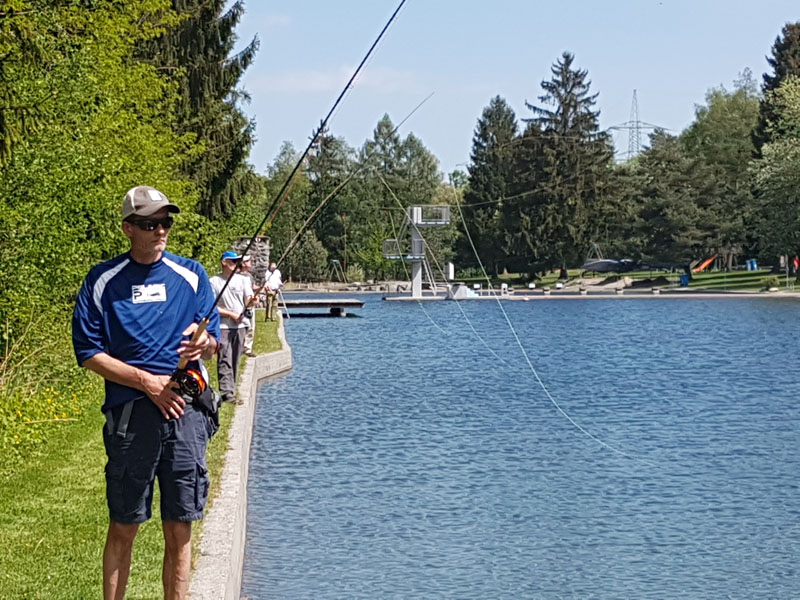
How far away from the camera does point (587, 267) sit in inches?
3839

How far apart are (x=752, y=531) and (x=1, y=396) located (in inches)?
297

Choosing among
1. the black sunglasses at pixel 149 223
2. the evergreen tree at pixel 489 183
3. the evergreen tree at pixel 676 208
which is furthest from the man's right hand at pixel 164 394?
the evergreen tree at pixel 489 183

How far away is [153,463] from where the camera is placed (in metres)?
5.73

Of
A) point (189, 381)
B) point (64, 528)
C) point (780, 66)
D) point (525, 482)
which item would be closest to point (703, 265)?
point (780, 66)

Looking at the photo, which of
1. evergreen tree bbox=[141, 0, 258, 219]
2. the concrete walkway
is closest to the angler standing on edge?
the concrete walkway

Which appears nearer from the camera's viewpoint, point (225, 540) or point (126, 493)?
point (126, 493)

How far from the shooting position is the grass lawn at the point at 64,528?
6957 mm

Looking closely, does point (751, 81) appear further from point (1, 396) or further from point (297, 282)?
point (1, 396)

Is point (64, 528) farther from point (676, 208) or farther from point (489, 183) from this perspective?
point (489, 183)

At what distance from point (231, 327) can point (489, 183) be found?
93.3 m

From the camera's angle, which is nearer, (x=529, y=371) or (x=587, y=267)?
(x=529, y=371)

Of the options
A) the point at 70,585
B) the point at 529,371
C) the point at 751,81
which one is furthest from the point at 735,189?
the point at 70,585

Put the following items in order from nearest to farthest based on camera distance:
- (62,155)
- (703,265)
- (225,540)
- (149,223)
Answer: (149,223)
(225,540)
(62,155)
(703,265)

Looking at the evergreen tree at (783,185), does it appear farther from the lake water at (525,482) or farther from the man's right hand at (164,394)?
the man's right hand at (164,394)
